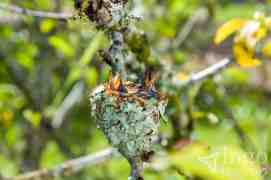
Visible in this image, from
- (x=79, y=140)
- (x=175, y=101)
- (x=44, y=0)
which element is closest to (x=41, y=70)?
(x=44, y=0)

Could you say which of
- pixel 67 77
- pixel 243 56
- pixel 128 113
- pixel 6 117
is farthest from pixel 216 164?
pixel 67 77

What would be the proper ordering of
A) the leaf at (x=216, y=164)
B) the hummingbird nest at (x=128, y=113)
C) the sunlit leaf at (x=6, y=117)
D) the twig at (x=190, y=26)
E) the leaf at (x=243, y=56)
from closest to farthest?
1. the leaf at (x=216, y=164)
2. the hummingbird nest at (x=128, y=113)
3. the leaf at (x=243, y=56)
4. the sunlit leaf at (x=6, y=117)
5. the twig at (x=190, y=26)

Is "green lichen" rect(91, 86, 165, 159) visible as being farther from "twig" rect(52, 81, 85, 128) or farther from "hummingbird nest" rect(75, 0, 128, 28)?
"twig" rect(52, 81, 85, 128)

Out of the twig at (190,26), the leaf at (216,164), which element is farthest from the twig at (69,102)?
the leaf at (216,164)

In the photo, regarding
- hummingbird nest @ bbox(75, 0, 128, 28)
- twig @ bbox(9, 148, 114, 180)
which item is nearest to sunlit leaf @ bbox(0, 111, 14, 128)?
→ twig @ bbox(9, 148, 114, 180)

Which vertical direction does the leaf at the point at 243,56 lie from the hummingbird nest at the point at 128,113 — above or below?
below

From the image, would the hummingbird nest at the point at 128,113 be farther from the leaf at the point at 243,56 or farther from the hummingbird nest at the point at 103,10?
the leaf at the point at 243,56
